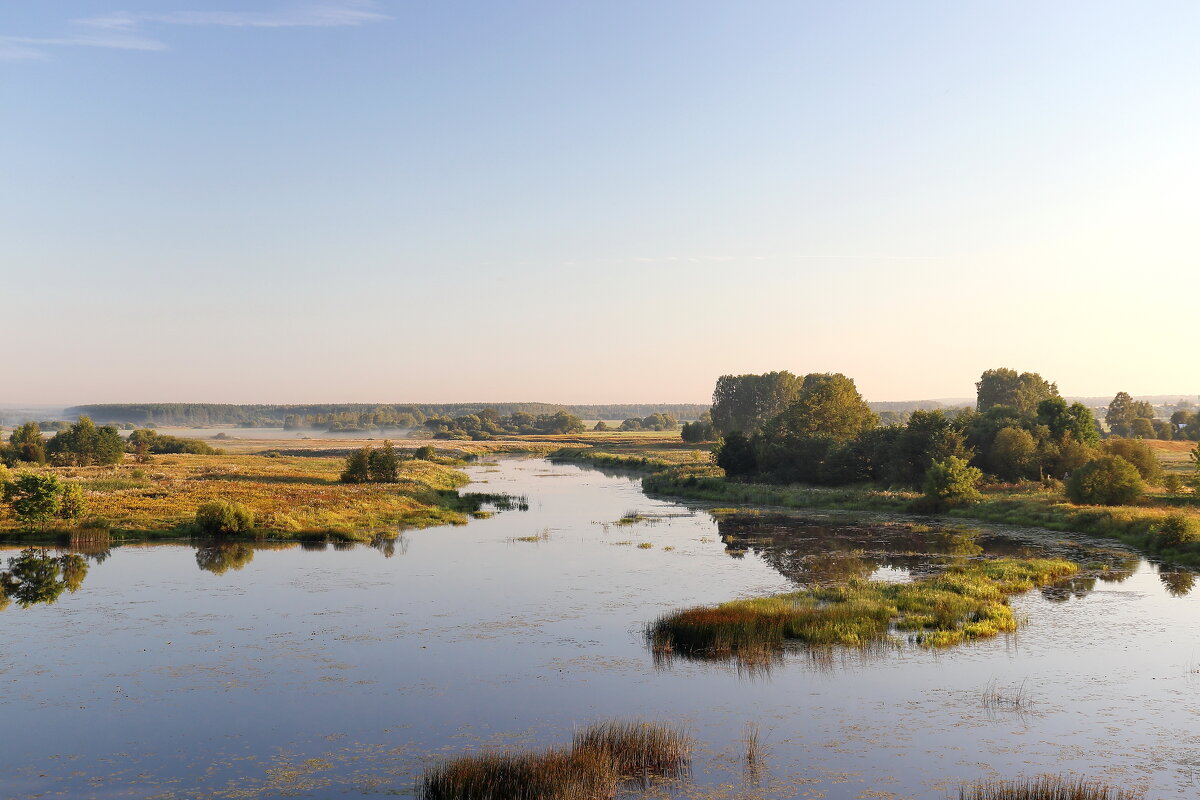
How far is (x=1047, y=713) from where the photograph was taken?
61.5 ft

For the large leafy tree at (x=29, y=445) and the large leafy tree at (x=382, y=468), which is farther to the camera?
the large leafy tree at (x=29, y=445)

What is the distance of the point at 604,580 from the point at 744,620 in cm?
969

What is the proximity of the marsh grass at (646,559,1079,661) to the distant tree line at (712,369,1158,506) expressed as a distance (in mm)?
28280

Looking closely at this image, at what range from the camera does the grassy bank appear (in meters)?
46.1

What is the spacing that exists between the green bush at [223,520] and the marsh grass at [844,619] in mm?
27211

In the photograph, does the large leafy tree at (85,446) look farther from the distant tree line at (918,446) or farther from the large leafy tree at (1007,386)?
the large leafy tree at (1007,386)

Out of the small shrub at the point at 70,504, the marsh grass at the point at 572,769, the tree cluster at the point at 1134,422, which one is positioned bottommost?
the marsh grass at the point at 572,769

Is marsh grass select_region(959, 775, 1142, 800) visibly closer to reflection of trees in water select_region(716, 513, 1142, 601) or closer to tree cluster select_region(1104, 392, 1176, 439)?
reflection of trees in water select_region(716, 513, 1142, 601)

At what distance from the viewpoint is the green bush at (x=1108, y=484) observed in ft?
166

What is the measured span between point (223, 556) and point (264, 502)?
1506 cm

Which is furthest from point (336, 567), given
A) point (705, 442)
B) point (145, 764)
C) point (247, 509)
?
point (705, 442)

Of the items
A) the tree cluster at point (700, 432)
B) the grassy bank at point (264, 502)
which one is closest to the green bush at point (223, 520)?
the grassy bank at point (264, 502)

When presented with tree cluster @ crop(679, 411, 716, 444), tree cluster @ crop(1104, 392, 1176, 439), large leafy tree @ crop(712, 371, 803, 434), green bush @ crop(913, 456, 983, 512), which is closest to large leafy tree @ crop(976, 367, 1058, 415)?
tree cluster @ crop(1104, 392, 1176, 439)

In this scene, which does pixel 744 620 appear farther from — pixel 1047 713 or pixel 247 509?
pixel 247 509
